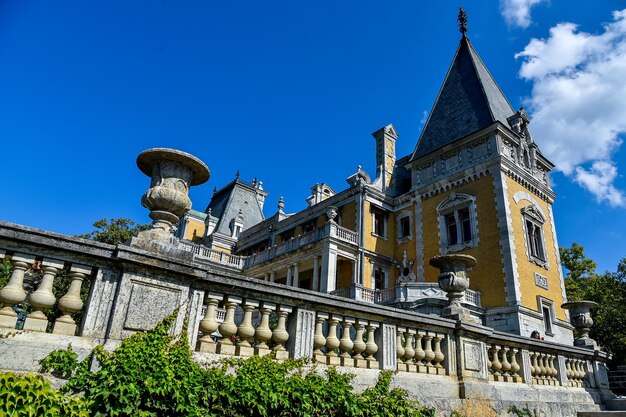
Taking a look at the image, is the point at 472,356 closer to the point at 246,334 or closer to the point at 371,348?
the point at 371,348

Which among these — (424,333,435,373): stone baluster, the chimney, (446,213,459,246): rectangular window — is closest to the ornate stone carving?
(446,213,459,246): rectangular window

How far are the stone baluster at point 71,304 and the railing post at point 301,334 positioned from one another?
2.39 m

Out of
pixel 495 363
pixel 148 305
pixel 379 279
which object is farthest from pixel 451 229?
pixel 148 305

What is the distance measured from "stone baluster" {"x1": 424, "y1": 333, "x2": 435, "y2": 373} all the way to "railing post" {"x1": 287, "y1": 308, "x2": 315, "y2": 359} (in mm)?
2433

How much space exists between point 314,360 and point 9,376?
3170mm

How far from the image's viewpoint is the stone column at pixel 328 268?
23.6 m

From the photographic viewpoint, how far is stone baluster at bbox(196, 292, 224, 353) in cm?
457

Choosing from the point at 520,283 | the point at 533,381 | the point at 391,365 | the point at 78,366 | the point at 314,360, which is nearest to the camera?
the point at 78,366

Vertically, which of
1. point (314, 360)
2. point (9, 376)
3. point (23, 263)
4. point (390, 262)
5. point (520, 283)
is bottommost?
point (9, 376)

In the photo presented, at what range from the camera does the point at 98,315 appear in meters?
4.09

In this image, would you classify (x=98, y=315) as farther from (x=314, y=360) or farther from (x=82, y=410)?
(x=314, y=360)

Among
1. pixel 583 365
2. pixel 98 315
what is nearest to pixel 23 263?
pixel 98 315

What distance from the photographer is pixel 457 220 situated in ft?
75.0

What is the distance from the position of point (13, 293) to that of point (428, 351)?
5711 millimetres
